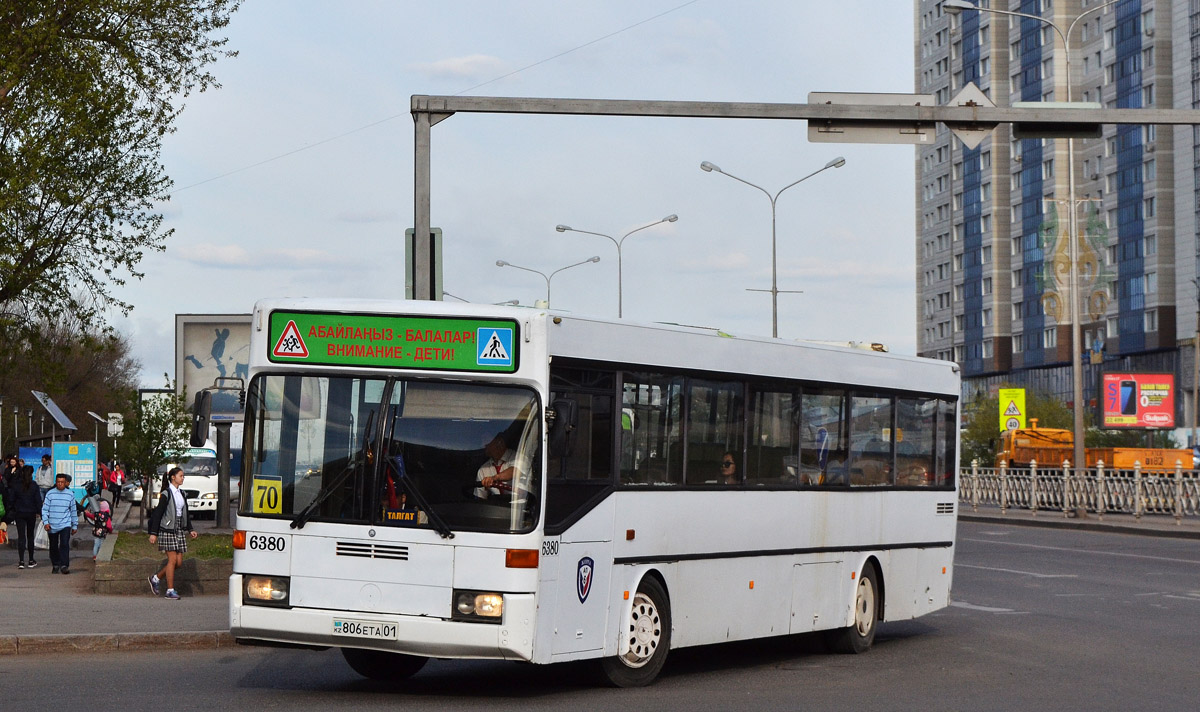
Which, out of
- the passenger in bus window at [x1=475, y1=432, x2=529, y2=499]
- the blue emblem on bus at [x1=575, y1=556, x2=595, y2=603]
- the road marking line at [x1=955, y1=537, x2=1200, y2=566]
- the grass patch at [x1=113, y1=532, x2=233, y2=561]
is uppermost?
the passenger in bus window at [x1=475, y1=432, x2=529, y2=499]

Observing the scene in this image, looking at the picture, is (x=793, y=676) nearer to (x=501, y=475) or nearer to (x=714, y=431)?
(x=714, y=431)

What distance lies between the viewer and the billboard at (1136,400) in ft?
173

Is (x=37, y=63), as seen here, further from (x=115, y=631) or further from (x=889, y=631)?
(x=889, y=631)

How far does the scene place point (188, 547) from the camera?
24344 mm

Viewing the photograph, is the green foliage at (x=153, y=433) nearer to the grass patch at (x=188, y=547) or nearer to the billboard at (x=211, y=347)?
the billboard at (x=211, y=347)

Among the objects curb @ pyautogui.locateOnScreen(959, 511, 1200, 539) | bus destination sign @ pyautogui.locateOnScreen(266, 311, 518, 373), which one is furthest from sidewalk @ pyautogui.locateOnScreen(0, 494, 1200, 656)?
curb @ pyautogui.locateOnScreen(959, 511, 1200, 539)

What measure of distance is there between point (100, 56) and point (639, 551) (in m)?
17.3

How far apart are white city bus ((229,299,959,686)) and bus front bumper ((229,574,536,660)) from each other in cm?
1

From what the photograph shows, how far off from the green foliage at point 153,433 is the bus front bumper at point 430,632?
24.7m

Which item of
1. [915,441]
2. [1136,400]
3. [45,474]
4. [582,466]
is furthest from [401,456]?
[1136,400]

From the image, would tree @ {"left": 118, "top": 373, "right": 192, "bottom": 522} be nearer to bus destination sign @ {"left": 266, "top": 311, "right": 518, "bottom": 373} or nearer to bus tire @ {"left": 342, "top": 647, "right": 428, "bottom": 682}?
bus tire @ {"left": 342, "top": 647, "right": 428, "bottom": 682}

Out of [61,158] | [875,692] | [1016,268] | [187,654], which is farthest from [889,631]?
[1016,268]

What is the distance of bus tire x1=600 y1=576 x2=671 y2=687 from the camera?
1110 centimetres

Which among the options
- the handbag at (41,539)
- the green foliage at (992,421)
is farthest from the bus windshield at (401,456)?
the green foliage at (992,421)
